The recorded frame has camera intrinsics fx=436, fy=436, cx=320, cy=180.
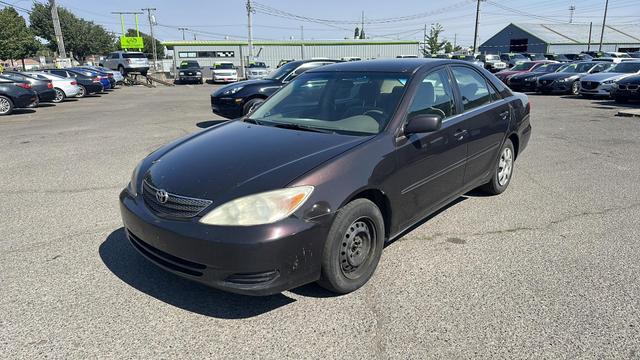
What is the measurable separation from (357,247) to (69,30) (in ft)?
259

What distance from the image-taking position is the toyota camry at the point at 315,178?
8.52 ft

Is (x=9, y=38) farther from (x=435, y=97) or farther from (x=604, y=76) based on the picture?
(x=435, y=97)

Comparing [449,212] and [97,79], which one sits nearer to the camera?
[449,212]

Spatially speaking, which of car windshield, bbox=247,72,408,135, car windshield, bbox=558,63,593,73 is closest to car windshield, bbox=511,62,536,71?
car windshield, bbox=558,63,593,73

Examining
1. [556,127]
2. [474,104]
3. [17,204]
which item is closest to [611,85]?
[556,127]

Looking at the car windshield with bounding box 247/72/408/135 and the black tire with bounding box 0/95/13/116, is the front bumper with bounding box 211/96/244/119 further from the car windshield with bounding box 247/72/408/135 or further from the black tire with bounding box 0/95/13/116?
the black tire with bounding box 0/95/13/116

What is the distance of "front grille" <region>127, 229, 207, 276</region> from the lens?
2668 millimetres

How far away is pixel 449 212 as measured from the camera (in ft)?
15.3

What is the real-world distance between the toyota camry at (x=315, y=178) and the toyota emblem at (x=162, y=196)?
0.01 metres

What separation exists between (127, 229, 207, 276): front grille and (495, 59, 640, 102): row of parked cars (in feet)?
54.3

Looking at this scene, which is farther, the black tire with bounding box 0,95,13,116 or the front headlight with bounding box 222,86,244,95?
the black tire with bounding box 0,95,13,116

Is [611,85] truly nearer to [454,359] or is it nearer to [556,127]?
[556,127]

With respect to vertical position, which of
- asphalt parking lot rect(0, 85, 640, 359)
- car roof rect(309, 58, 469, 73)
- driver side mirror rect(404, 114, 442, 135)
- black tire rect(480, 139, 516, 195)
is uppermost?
car roof rect(309, 58, 469, 73)

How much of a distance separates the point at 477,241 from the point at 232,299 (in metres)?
2.26
